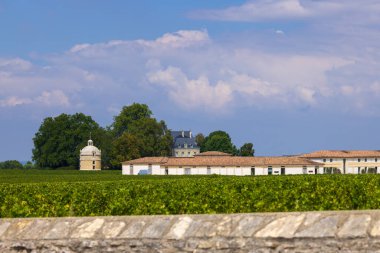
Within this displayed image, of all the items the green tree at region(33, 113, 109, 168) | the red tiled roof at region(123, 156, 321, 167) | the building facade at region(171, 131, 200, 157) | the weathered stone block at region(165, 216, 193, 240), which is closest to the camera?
the weathered stone block at region(165, 216, 193, 240)

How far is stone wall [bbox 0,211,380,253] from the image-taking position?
866 cm

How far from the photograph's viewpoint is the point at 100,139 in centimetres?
12988

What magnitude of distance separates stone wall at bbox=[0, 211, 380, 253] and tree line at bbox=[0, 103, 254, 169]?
358 feet

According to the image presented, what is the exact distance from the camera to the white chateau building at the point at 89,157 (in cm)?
11962

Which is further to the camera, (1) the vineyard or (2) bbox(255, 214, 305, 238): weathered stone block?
(1) the vineyard

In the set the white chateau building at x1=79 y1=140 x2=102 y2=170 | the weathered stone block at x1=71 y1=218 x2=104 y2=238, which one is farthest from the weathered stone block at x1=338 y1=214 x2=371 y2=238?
the white chateau building at x1=79 y1=140 x2=102 y2=170

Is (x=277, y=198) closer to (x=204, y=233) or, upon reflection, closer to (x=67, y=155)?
(x=204, y=233)

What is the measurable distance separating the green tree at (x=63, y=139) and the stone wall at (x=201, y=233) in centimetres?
11559

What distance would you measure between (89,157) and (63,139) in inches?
297

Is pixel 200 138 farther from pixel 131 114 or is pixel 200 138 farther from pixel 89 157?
pixel 89 157

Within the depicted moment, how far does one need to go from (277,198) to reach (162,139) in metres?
110

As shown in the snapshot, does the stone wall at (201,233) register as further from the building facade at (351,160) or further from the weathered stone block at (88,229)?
the building facade at (351,160)

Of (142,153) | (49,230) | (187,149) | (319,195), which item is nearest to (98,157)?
(142,153)

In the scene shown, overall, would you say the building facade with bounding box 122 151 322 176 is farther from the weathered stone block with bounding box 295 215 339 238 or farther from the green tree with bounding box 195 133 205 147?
the weathered stone block with bounding box 295 215 339 238
